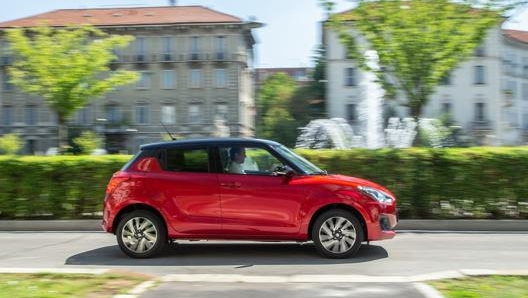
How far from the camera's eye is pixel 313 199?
9.20 metres

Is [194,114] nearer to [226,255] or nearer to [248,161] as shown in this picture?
[226,255]

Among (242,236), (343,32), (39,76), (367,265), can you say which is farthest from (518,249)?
(39,76)

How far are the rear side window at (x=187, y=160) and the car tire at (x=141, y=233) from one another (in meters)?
0.79

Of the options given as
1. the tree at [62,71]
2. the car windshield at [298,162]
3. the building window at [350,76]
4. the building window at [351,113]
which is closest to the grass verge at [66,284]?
the car windshield at [298,162]

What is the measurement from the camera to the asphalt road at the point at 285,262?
7.29m

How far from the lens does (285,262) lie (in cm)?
922

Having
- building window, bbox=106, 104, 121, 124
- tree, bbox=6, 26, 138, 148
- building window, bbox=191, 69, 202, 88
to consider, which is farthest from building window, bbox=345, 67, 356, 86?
tree, bbox=6, 26, 138, 148

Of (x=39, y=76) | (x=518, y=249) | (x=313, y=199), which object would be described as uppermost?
(x=39, y=76)

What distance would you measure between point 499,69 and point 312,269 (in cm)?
6323

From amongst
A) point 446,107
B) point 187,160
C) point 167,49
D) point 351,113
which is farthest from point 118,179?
point 167,49

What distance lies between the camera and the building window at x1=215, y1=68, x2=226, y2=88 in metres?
71.9

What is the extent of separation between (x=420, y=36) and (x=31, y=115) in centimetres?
6433

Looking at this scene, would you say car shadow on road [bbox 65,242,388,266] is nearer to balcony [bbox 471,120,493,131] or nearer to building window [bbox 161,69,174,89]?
balcony [bbox 471,120,493,131]

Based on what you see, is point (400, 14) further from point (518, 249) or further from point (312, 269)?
point (312, 269)
